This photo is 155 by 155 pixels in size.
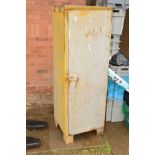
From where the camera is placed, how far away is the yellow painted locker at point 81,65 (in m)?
3.40

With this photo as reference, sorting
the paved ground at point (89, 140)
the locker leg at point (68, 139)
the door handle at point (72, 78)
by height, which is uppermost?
the door handle at point (72, 78)

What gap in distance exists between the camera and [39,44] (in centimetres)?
461

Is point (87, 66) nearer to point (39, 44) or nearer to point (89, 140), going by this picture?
point (89, 140)

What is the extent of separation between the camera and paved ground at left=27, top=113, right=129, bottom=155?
3734 mm

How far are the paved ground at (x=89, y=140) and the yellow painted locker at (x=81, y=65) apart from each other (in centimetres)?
14

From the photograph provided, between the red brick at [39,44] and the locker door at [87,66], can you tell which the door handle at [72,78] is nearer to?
the locker door at [87,66]

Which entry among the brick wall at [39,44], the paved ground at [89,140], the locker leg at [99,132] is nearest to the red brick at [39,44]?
the brick wall at [39,44]

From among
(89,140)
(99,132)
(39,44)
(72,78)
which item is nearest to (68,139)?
(89,140)

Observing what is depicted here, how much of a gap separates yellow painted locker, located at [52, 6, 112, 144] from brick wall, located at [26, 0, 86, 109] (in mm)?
763

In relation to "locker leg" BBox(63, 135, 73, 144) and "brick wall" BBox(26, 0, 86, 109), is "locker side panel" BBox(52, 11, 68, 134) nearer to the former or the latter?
"locker leg" BBox(63, 135, 73, 144)
